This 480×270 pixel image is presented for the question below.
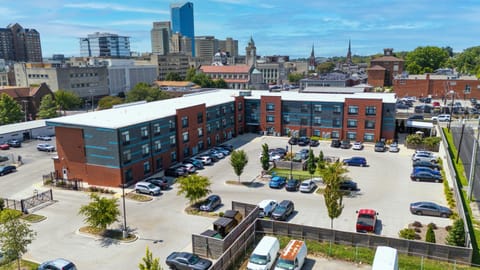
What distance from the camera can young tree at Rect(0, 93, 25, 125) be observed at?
78062 millimetres

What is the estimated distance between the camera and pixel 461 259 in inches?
932

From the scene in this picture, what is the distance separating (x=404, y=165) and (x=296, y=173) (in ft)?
49.4

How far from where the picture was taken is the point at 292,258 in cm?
2262

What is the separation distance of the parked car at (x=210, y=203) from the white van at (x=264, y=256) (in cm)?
1035

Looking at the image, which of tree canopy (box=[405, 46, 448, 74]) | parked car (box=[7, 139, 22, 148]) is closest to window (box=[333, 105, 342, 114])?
parked car (box=[7, 139, 22, 148])

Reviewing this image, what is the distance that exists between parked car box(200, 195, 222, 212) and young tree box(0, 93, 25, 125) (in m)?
64.3

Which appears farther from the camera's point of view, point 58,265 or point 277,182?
point 277,182

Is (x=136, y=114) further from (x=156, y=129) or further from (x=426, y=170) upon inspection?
(x=426, y=170)

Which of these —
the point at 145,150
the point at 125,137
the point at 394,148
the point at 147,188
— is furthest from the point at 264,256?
the point at 394,148

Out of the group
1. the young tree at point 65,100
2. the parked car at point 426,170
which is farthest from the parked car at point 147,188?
the young tree at point 65,100

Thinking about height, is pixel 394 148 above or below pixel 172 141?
below

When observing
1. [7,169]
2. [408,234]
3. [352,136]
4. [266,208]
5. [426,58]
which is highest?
[426,58]

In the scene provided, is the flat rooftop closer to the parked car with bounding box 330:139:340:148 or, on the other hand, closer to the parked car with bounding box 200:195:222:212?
the parked car with bounding box 330:139:340:148

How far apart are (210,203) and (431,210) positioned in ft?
65.5
